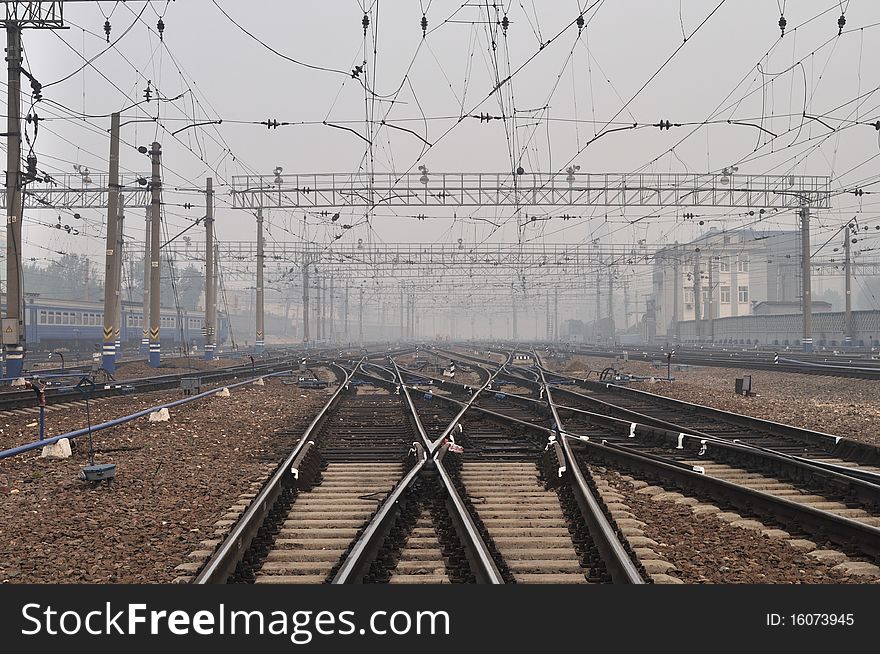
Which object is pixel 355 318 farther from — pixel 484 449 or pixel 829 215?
pixel 484 449

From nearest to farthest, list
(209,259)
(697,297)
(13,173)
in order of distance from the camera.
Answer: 1. (13,173)
2. (209,259)
3. (697,297)

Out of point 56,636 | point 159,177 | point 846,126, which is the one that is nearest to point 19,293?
point 159,177

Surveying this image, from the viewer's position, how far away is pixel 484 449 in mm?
10844

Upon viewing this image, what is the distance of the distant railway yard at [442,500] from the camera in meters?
5.57

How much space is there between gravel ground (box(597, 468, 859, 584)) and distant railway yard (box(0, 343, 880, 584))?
20 mm

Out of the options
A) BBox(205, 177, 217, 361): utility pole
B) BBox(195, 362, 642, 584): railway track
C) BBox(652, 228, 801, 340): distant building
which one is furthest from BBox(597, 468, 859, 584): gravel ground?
BBox(652, 228, 801, 340): distant building

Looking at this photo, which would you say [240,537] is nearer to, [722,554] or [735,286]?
[722,554]

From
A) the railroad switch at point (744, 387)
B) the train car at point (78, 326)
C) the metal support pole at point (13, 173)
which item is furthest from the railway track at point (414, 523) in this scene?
the train car at point (78, 326)

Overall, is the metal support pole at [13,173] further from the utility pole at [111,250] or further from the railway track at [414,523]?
the railway track at [414,523]

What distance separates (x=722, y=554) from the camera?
19.7 feet

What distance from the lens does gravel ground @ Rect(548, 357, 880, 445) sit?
545 inches

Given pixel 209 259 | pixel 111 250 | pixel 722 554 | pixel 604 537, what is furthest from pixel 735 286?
pixel 604 537

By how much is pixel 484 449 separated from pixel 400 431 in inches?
91.9

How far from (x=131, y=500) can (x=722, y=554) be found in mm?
5149
